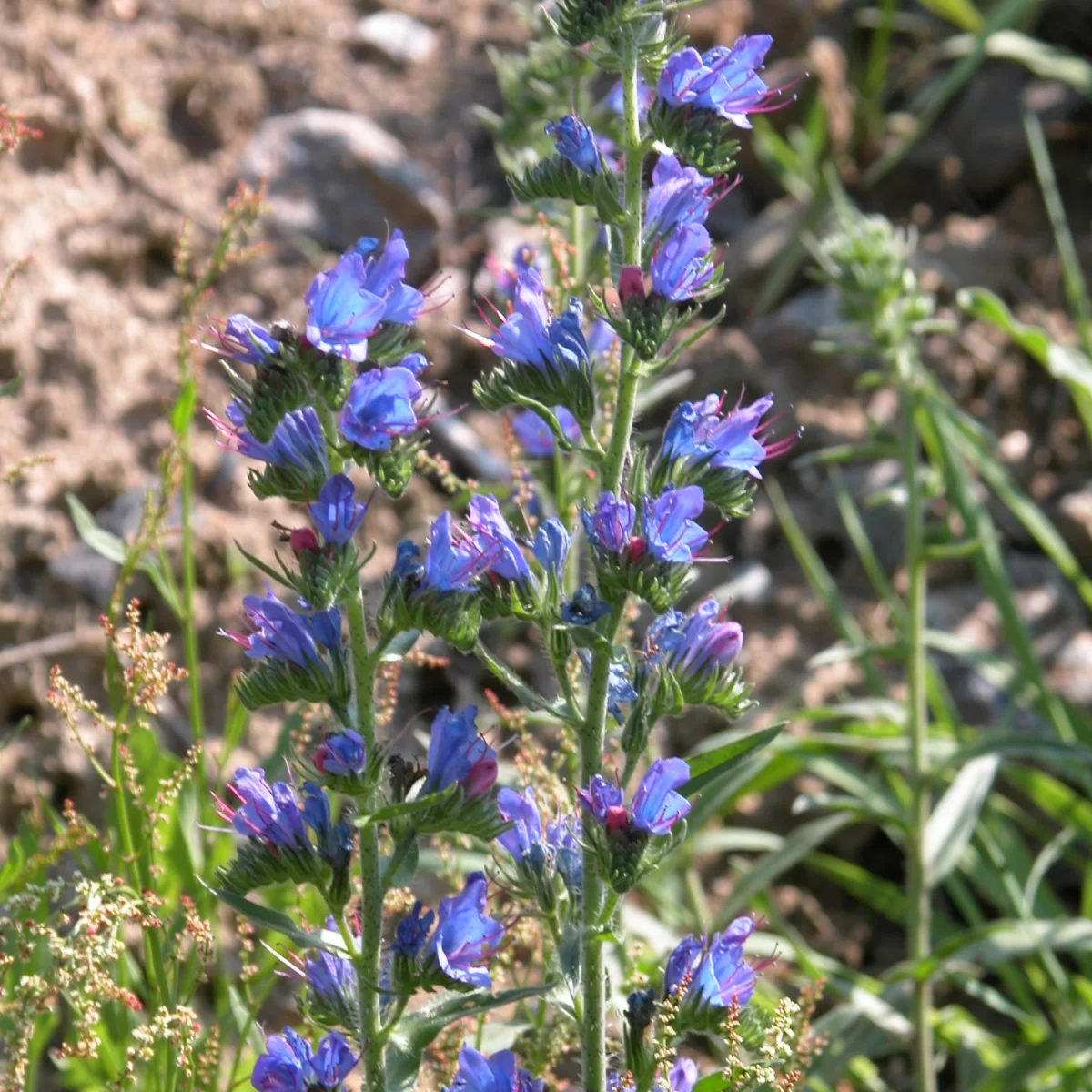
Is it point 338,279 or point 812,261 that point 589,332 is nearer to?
point 338,279

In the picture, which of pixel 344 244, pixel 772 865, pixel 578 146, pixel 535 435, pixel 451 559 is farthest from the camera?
pixel 344 244

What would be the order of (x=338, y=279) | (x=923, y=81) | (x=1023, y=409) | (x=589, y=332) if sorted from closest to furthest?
(x=338, y=279), (x=589, y=332), (x=1023, y=409), (x=923, y=81)

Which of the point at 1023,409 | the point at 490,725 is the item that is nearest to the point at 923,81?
the point at 1023,409

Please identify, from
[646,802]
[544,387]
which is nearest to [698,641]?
[646,802]

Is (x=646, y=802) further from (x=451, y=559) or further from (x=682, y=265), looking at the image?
(x=682, y=265)

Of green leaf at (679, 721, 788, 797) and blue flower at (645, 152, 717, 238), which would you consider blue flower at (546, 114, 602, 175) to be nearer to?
blue flower at (645, 152, 717, 238)
